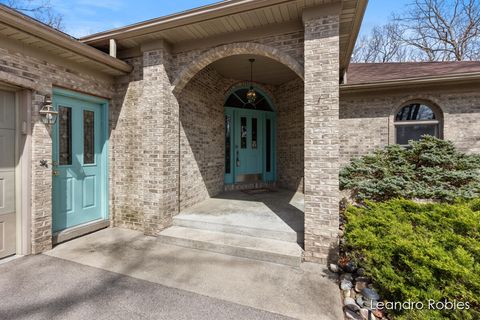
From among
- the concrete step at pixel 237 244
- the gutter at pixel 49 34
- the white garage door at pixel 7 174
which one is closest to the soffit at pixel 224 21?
the gutter at pixel 49 34

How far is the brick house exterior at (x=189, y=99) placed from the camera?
10.6 ft

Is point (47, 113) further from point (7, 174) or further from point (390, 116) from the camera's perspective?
point (390, 116)

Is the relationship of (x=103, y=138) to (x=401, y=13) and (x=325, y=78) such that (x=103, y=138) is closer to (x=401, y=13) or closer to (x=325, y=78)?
(x=325, y=78)

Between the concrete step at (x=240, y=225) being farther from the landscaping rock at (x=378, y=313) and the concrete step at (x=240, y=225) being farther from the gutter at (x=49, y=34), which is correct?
the gutter at (x=49, y=34)

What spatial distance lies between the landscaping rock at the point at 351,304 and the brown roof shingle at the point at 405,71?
Result: 17.7ft

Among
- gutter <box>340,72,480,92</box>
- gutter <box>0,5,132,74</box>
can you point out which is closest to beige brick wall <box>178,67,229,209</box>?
gutter <box>0,5,132,74</box>

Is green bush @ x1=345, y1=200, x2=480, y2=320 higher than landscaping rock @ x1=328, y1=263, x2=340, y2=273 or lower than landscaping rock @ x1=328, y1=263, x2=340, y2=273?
higher

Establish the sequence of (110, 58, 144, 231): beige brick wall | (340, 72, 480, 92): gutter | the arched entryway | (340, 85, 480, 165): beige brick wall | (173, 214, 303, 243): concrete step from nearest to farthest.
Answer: (173, 214, 303, 243): concrete step
(110, 58, 144, 231): beige brick wall
(340, 72, 480, 92): gutter
(340, 85, 480, 165): beige brick wall
the arched entryway

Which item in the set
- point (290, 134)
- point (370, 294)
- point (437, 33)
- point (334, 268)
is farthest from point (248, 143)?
point (437, 33)

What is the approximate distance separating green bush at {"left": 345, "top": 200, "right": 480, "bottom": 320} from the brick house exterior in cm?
61

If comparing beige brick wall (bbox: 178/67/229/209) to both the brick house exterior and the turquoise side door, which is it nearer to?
the brick house exterior

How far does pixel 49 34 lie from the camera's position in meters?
3.17

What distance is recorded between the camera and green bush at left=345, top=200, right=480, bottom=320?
1.82 m

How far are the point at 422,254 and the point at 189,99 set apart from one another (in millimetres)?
4679
